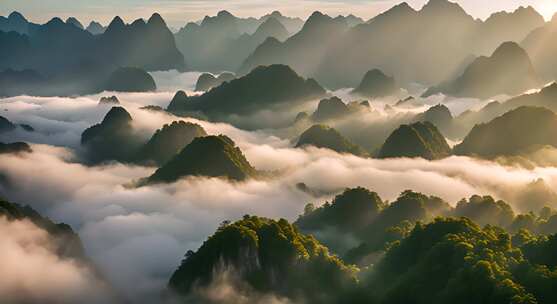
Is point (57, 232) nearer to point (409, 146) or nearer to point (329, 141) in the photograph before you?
point (409, 146)

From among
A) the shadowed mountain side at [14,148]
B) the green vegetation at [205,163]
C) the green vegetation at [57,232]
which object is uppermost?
the shadowed mountain side at [14,148]

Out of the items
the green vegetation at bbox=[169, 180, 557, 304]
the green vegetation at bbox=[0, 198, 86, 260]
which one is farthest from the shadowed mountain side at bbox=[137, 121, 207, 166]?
the green vegetation at bbox=[169, 180, 557, 304]

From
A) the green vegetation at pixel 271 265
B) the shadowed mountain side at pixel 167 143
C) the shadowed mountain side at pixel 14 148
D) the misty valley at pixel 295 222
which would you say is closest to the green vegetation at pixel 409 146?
the misty valley at pixel 295 222

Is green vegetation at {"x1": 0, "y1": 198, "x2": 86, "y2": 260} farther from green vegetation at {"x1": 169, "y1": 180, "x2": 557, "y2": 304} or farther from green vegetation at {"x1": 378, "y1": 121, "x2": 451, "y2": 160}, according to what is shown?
green vegetation at {"x1": 378, "y1": 121, "x2": 451, "y2": 160}

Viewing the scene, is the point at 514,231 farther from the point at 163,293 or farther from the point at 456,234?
the point at 163,293

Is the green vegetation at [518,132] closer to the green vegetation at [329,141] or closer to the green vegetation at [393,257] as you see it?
the green vegetation at [329,141]
